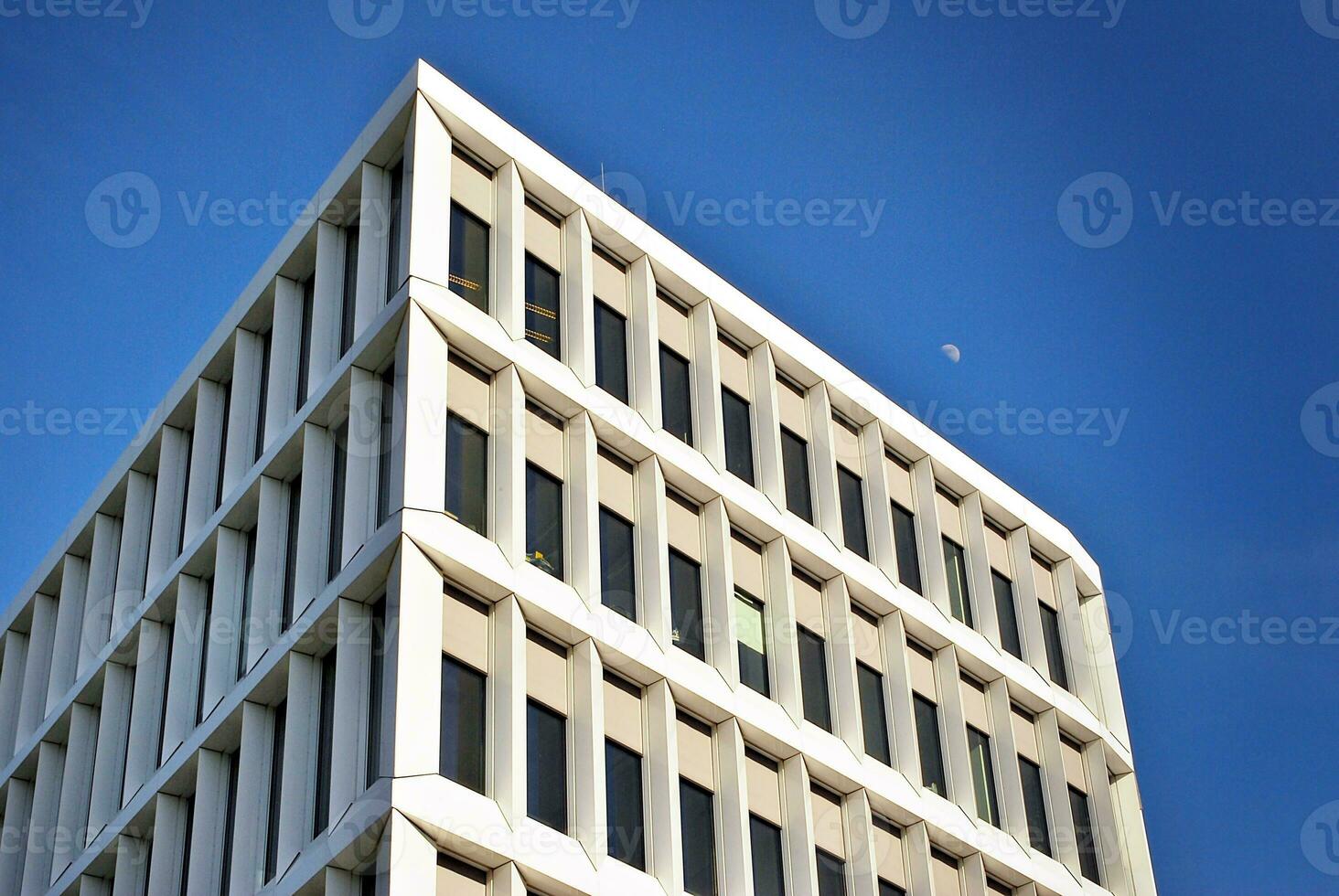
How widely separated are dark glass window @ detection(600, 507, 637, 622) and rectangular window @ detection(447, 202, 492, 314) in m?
4.46

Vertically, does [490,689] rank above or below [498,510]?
below

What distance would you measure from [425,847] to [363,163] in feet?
44.1

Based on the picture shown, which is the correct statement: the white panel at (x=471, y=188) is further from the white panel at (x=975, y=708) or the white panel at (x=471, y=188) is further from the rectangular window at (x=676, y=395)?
the white panel at (x=975, y=708)

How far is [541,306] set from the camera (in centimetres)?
3419

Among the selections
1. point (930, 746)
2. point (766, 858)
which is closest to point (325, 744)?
point (766, 858)

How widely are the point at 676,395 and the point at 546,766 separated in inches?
387

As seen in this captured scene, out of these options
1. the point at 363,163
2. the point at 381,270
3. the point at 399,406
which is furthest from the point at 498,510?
the point at 363,163

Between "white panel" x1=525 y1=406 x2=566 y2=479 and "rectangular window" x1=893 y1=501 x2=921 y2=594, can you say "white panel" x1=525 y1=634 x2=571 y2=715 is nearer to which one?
"white panel" x1=525 y1=406 x2=566 y2=479

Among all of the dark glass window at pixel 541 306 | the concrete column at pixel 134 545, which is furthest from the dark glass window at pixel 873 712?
the concrete column at pixel 134 545

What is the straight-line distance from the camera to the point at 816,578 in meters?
38.2

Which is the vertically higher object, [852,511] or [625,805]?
[852,511]

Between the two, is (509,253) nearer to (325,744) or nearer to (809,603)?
(325,744)

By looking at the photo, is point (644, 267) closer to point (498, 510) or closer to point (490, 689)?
point (498, 510)

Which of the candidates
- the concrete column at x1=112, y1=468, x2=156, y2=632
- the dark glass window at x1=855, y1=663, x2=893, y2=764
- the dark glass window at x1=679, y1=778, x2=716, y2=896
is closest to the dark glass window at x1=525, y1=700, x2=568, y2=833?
the dark glass window at x1=679, y1=778, x2=716, y2=896
